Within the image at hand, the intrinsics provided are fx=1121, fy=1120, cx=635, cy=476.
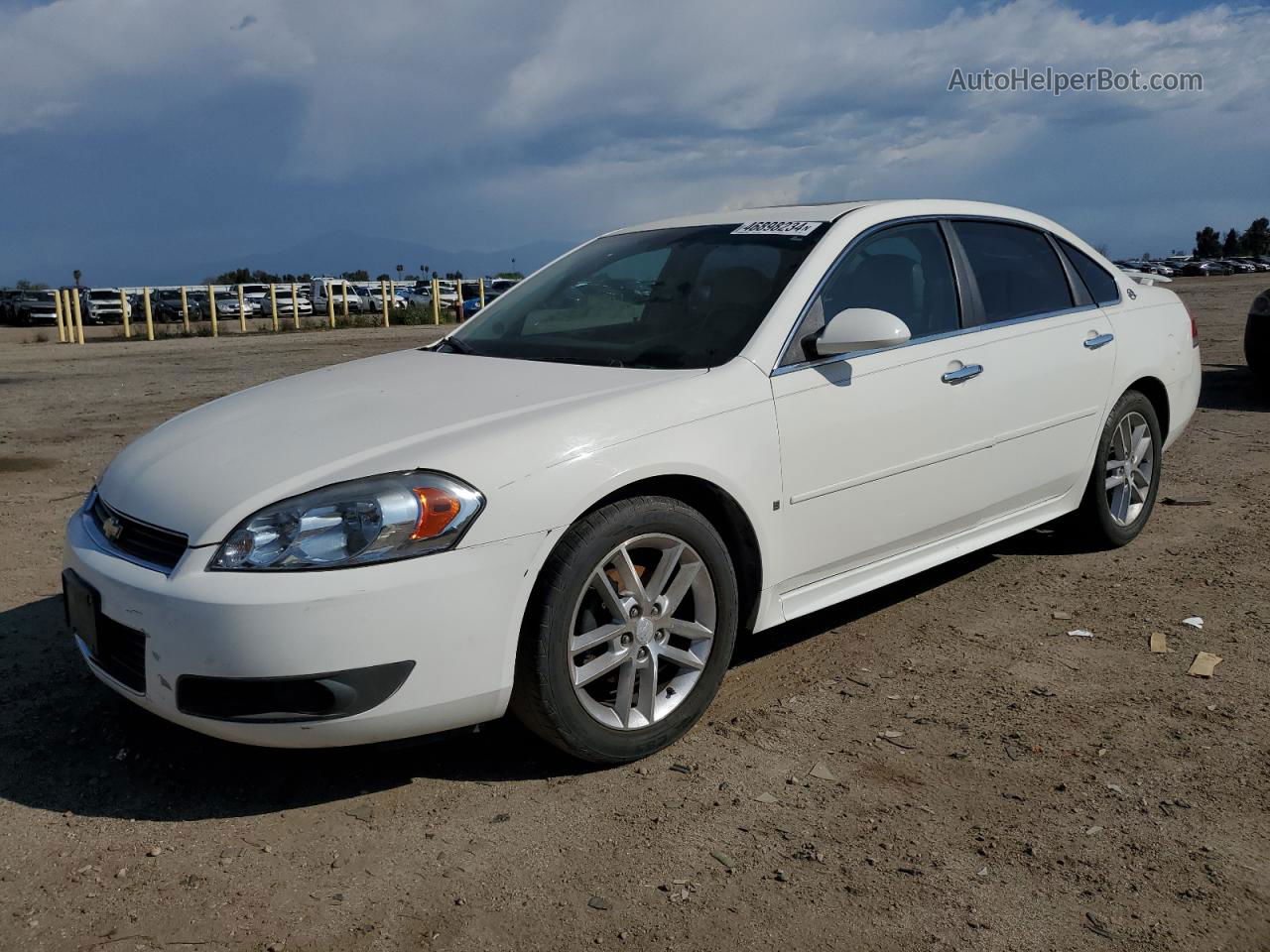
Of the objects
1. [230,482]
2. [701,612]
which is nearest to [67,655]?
[230,482]

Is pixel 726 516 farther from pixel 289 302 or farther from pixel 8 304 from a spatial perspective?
pixel 8 304

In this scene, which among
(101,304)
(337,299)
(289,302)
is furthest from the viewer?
(337,299)

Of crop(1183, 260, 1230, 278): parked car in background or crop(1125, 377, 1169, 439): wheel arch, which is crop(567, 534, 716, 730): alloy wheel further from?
crop(1183, 260, 1230, 278): parked car in background

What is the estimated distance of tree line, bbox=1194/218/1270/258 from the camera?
4117 inches

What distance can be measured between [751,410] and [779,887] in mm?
1435

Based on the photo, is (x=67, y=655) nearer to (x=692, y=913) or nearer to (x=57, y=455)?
(x=692, y=913)

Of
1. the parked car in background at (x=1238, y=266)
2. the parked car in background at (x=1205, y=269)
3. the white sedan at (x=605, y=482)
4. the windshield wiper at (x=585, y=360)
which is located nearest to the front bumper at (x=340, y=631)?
the white sedan at (x=605, y=482)

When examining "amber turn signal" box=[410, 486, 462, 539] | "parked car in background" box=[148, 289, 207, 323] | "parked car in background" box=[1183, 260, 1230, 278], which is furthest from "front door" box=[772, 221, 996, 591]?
"parked car in background" box=[1183, 260, 1230, 278]

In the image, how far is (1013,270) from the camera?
4.69 metres

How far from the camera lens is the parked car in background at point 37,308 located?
38.2m

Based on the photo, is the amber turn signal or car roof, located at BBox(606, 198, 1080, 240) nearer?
the amber turn signal

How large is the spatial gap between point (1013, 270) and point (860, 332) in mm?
1499

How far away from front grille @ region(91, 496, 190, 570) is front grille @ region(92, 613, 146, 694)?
0.62ft

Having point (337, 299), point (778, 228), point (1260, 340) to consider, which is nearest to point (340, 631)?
point (778, 228)
